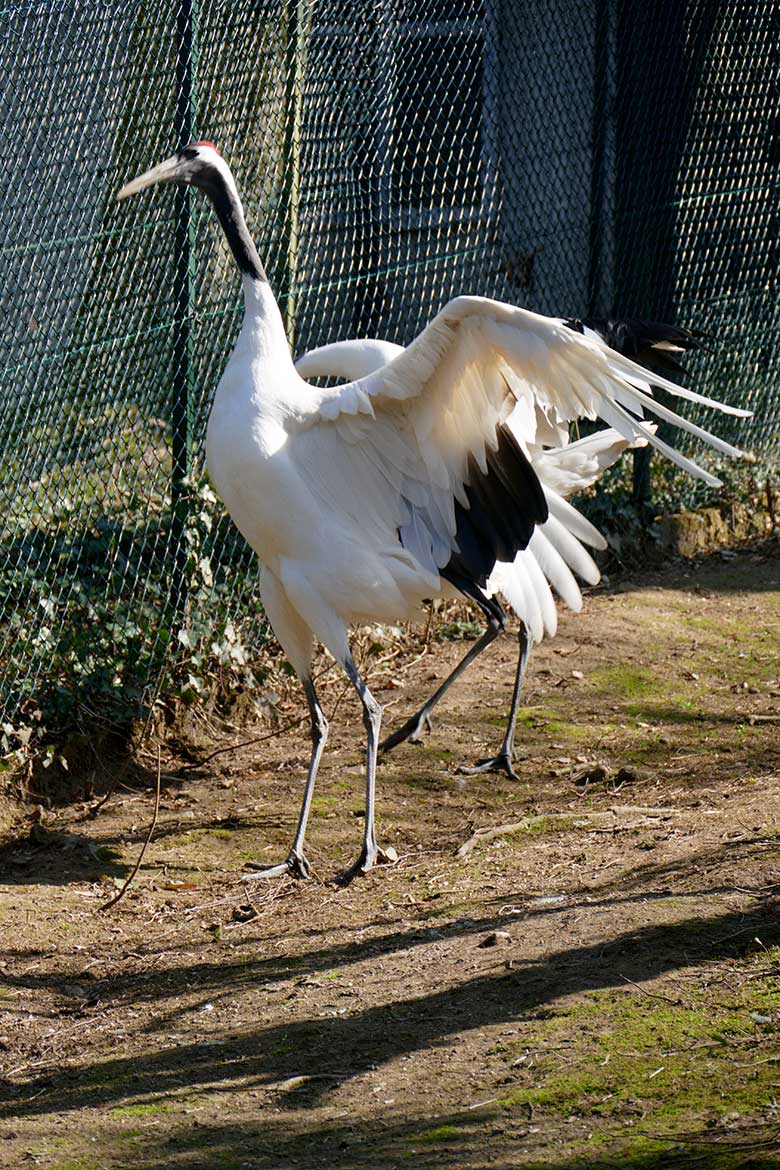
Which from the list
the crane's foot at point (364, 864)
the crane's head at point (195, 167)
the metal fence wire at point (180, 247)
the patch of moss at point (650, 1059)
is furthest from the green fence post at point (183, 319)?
the patch of moss at point (650, 1059)

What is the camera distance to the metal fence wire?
18.7 feet

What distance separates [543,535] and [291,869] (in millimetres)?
1699

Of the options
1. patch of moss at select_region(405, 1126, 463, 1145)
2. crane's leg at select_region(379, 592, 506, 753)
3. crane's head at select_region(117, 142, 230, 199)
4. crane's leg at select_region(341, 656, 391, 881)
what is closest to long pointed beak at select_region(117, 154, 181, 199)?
crane's head at select_region(117, 142, 230, 199)

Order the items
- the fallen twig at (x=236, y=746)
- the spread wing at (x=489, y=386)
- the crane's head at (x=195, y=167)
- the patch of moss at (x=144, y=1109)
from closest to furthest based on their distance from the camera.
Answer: the patch of moss at (x=144, y=1109)
the spread wing at (x=489, y=386)
the crane's head at (x=195, y=167)
the fallen twig at (x=236, y=746)

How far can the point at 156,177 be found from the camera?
16.8ft

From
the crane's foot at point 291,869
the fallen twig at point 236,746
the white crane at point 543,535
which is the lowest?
the crane's foot at point 291,869

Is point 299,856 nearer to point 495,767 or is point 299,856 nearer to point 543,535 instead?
point 495,767

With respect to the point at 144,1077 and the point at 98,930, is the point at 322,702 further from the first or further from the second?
the point at 144,1077

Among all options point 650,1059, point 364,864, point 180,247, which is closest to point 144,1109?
point 650,1059

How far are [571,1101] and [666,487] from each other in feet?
19.8

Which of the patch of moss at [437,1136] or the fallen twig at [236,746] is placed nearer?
the patch of moss at [437,1136]

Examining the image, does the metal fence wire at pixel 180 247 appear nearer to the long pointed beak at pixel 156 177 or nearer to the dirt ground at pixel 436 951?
the long pointed beak at pixel 156 177

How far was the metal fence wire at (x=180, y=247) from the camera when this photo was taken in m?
5.71

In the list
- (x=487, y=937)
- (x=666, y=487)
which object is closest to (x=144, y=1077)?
(x=487, y=937)
